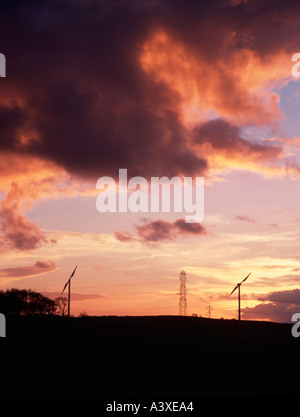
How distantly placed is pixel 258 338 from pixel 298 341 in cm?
781

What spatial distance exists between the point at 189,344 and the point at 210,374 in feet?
76.9

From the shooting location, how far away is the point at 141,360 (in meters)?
73.9

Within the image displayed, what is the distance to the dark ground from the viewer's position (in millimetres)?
59062

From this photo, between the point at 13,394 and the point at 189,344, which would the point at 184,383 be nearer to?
the point at 13,394

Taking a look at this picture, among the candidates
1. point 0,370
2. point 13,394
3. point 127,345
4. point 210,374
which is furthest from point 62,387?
point 127,345

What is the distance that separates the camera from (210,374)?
66.6m

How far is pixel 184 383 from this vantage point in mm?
61250

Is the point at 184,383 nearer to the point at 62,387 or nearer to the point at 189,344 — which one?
the point at 62,387

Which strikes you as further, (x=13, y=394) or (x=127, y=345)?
(x=127, y=345)

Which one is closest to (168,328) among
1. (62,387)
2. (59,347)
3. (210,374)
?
(59,347)

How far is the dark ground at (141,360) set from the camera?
5906 cm
